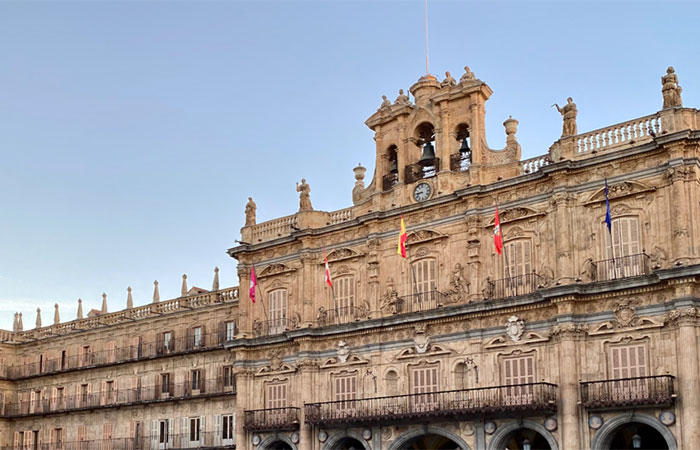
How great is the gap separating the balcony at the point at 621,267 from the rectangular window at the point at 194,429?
2699 cm

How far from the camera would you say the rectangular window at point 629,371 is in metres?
34.4

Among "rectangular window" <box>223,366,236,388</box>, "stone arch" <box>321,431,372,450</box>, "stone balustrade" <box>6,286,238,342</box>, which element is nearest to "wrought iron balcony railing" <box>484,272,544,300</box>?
"stone arch" <box>321,431,372,450</box>

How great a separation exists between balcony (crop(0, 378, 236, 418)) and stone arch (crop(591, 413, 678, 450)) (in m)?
23.2

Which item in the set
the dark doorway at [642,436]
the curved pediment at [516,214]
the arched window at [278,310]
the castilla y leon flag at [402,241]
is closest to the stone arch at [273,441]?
the arched window at [278,310]

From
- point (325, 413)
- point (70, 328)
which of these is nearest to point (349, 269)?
point (325, 413)

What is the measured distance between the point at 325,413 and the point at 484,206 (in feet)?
41.1

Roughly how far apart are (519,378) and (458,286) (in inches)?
203

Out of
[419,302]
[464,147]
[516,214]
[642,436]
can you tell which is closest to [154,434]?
[419,302]

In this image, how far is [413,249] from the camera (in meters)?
43.1

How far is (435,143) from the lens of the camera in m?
44.3

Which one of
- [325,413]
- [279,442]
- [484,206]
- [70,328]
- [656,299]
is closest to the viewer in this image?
[656,299]

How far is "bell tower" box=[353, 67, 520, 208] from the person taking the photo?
138 feet

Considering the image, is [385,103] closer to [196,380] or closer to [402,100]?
[402,100]

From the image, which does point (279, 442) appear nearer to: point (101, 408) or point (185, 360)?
point (185, 360)
